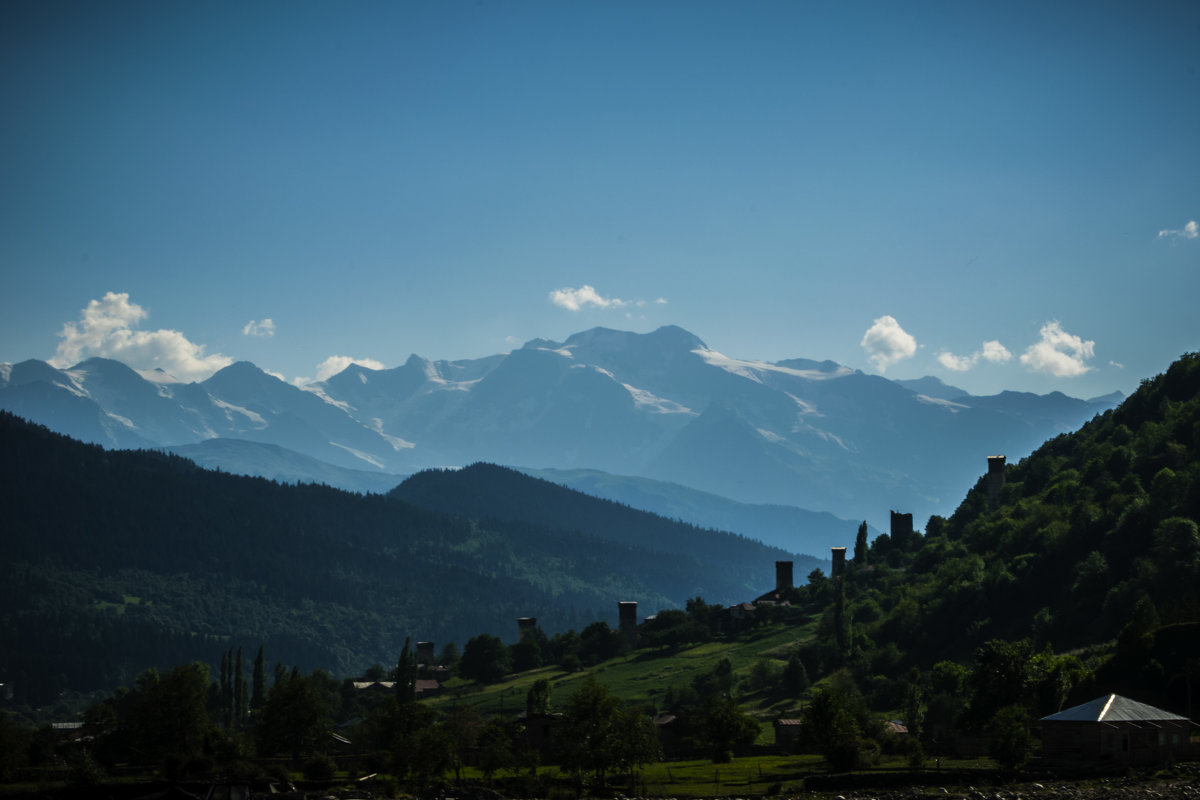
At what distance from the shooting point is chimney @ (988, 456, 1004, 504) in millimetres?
161375

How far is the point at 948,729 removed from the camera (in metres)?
85.3

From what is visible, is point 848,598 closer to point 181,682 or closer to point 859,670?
point 859,670

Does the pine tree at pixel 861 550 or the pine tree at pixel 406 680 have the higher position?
the pine tree at pixel 861 550

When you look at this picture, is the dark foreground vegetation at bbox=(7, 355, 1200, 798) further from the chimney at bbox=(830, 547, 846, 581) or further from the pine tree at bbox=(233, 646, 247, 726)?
the chimney at bbox=(830, 547, 846, 581)

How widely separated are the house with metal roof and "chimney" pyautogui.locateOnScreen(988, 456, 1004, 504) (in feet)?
331

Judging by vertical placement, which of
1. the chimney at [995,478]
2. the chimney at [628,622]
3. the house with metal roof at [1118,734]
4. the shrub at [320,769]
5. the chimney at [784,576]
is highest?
the chimney at [995,478]

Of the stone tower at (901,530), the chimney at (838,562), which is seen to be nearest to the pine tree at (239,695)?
the chimney at (838,562)

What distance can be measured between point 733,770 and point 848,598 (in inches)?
3255

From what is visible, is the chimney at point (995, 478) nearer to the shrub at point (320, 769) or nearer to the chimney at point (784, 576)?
the chimney at point (784, 576)

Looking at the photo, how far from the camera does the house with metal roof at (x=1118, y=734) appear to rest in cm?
6025

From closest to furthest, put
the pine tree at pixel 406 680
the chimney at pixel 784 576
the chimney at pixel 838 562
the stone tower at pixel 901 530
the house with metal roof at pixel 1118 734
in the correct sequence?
the house with metal roof at pixel 1118 734
the pine tree at pixel 406 680
the chimney at pixel 838 562
the stone tower at pixel 901 530
the chimney at pixel 784 576

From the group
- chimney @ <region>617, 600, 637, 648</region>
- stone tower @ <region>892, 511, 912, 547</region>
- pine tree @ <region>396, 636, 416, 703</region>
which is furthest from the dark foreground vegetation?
stone tower @ <region>892, 511, 912, 547</region>

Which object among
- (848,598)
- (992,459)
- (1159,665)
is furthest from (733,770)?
(992,459)

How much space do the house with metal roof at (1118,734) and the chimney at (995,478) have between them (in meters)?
101
